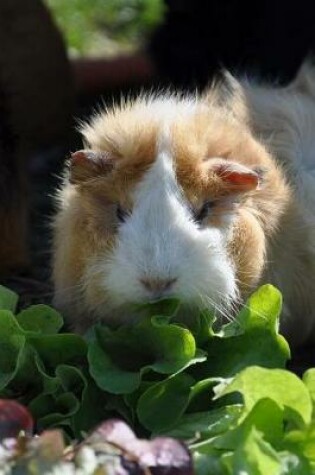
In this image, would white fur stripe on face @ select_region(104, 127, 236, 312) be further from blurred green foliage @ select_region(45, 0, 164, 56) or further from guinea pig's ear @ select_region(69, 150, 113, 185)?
blurred green foliage @ select_region(45, 0, 164, 56)

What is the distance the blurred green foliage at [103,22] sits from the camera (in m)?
6.27

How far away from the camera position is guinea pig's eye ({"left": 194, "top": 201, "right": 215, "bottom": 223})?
231 centimetres

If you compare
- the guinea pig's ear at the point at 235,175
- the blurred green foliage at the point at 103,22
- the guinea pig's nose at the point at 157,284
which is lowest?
the blurred green foliage at the point at 103,22

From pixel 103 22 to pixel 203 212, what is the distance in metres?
4.42

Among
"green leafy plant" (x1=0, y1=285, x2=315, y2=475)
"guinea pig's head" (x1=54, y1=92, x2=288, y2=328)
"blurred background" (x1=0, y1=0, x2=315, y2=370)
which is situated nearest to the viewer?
"green leafy plant" (x1=0, y1=285, x2=315, y2=475)

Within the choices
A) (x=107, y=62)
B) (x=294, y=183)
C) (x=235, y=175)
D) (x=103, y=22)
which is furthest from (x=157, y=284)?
(x=103, y=22)

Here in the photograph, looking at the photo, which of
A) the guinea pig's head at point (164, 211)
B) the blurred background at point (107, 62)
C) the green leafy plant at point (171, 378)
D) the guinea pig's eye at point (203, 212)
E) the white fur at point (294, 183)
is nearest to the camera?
the green leafy plant at point (171, 378)

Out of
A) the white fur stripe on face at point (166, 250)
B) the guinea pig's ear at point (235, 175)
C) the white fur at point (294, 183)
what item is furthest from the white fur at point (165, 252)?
the white fur at point (294, 183)

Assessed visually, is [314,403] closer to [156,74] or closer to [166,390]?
[166,390]

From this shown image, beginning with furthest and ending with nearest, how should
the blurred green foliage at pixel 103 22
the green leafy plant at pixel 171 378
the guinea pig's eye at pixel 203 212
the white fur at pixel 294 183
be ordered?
the blurred green foliage at pixel 103 22 → the white fur at pixel 294 183 → the guinea pig's eye at pixel 203 212 → the green leafy plant at pixel 171 378

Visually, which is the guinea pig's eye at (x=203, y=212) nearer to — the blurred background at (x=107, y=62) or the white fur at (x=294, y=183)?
the white fur at (x=294, y=183)

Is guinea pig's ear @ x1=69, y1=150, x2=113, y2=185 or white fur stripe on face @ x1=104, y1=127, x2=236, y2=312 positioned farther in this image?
guinea pig's ear @ x1=69, y1=150, x2=113, y2=185

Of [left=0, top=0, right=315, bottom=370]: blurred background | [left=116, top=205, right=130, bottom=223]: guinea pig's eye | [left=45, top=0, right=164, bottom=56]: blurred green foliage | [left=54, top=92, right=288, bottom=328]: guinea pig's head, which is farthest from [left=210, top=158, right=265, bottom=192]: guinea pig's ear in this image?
[left=45, top=0, right=164, bottom=56]: blurred green foliage

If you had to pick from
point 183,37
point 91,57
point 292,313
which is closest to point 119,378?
point 292,313
